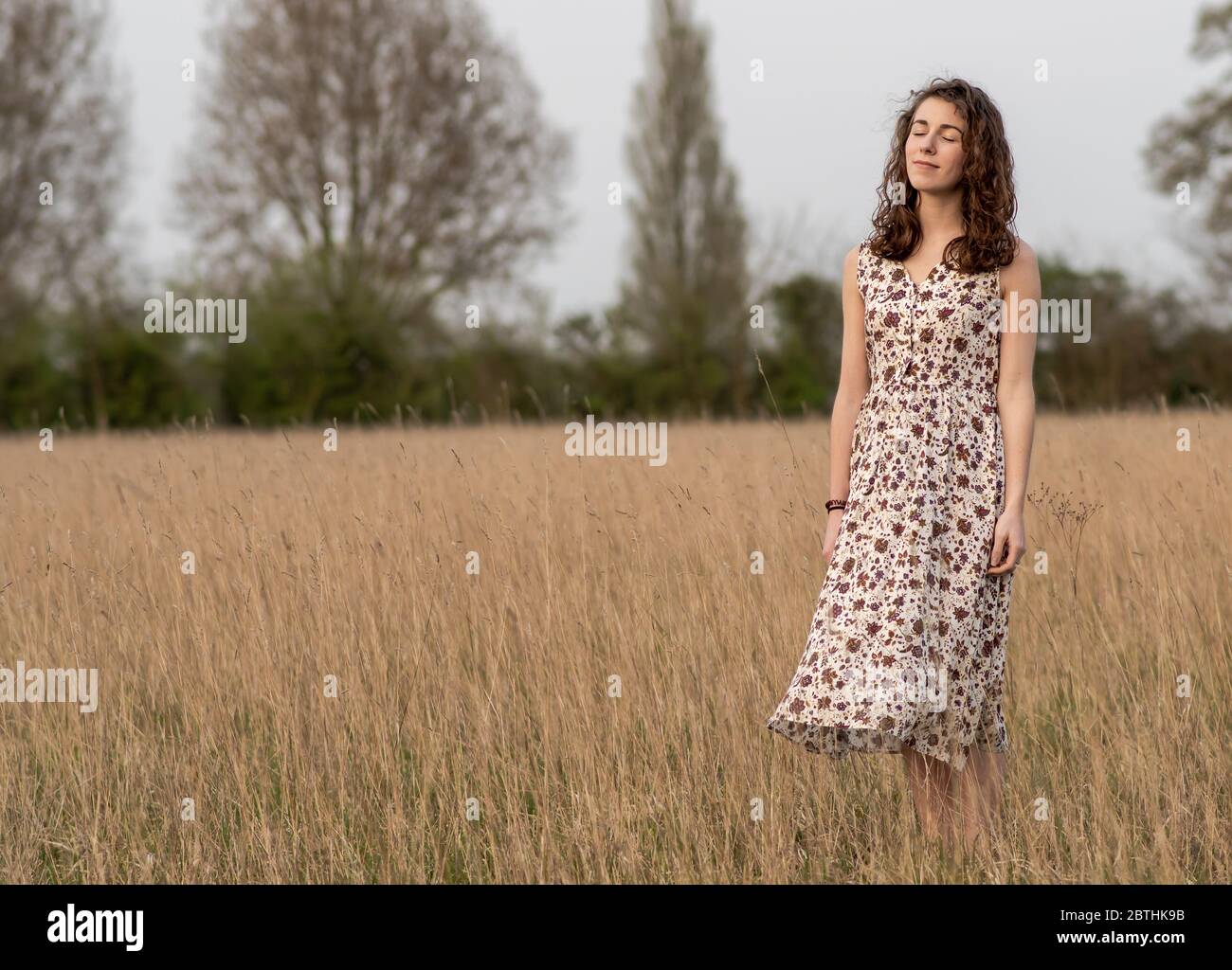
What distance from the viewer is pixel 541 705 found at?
11.4 ft

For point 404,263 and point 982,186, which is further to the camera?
point 404,263

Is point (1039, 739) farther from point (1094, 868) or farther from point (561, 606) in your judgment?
point (561, 606)

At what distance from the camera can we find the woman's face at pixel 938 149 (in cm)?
280

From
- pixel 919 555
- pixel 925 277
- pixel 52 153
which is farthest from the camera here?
pixel 52 153

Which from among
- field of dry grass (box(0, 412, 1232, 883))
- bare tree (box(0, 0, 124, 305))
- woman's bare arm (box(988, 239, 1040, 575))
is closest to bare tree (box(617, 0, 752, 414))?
bare tree (box(0, 0, 124, 305))

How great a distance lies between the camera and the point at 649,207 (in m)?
25.3

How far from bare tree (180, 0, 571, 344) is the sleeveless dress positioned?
19.7 m

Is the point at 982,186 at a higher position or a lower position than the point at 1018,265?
higher

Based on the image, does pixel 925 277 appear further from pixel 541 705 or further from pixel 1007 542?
pixel 541 705

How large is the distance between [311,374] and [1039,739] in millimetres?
15264

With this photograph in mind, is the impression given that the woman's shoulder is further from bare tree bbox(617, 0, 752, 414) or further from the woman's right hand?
bare tree bbox(617, 0, 752, 414)

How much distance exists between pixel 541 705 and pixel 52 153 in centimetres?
2189

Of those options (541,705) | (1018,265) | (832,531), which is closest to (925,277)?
(1018,265)

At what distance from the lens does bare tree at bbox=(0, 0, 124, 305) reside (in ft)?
70.7
